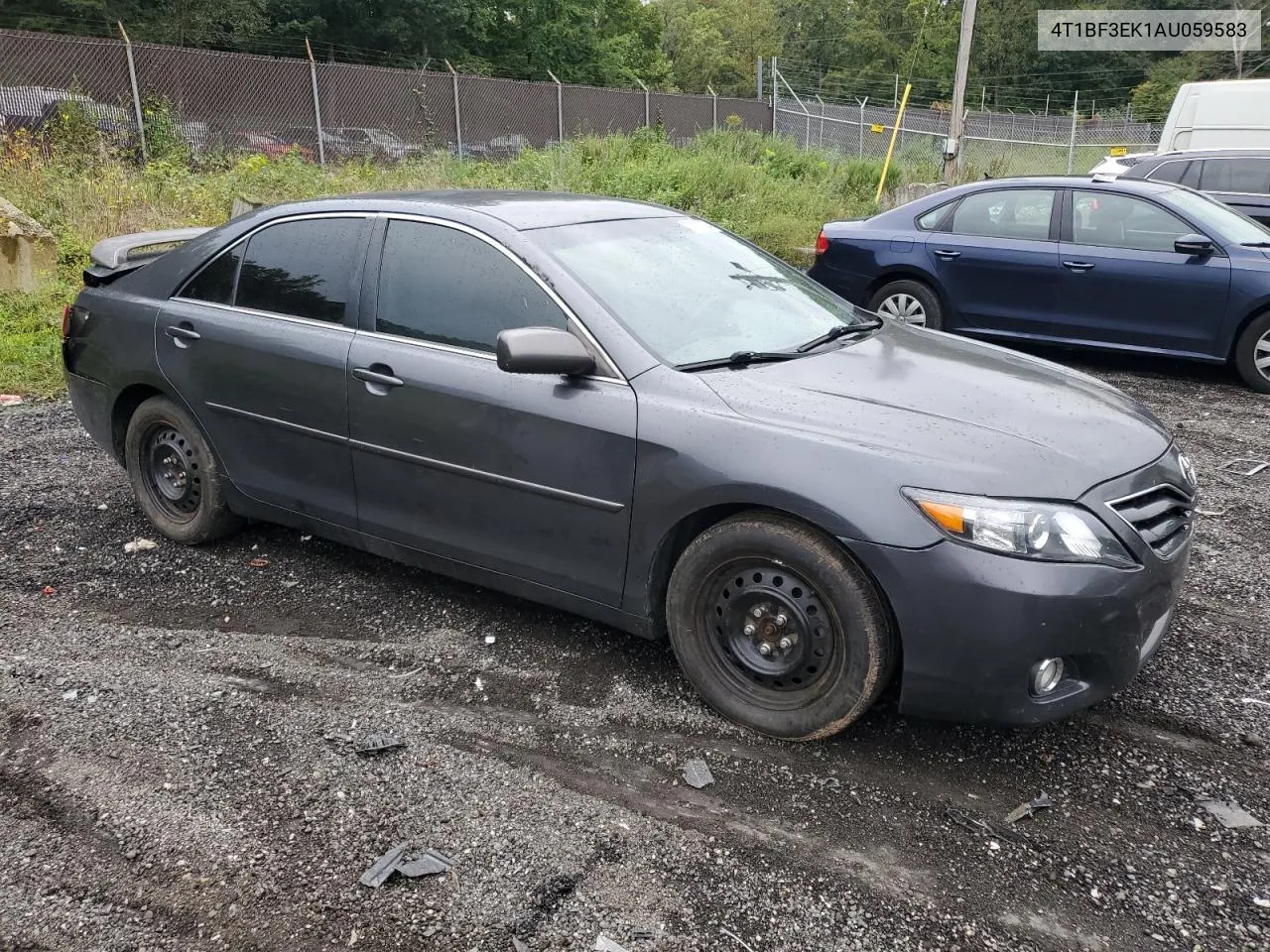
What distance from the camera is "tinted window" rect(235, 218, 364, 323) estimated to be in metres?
4.06

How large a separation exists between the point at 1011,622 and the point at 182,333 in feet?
11.7

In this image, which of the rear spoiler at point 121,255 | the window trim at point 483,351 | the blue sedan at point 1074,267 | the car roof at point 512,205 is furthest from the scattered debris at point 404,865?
the blue sedan at point 1074,267

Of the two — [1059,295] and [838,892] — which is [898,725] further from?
[1059,295]

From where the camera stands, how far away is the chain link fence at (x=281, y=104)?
15688 millimetres

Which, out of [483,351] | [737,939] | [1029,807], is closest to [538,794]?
[737,939]

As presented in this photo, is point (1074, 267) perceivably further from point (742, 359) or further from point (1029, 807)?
point (1029, 807)

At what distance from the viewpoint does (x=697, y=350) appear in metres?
3.52

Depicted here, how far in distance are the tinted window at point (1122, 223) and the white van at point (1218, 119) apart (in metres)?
6.48

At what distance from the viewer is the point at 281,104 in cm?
1906

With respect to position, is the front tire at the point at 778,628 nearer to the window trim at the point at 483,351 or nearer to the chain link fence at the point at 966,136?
the window trim at the point at 483,351

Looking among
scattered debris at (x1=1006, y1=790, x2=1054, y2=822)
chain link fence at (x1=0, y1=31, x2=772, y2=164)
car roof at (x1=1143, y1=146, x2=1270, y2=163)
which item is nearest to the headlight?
scattered debris at (x1=1006, y1=790, x2=1054, y2=822)

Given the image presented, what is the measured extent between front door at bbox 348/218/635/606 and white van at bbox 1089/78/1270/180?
12.6 meters

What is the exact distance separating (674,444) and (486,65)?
41899 millimetres

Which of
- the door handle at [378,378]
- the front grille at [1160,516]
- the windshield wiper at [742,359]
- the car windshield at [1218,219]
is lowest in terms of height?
the front grille at [1160,516]
